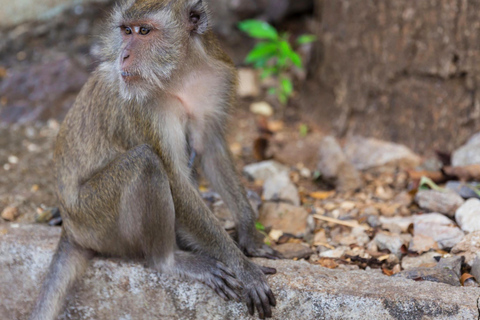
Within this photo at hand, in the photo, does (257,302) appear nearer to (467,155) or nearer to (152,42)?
(152,42)

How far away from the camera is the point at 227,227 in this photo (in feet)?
14.4

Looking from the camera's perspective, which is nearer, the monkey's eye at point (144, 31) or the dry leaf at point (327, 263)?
the monkey's eye at point (144, 31)

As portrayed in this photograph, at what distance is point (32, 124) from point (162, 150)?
3.24 meters

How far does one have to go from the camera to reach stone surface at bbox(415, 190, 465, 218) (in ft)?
14.1

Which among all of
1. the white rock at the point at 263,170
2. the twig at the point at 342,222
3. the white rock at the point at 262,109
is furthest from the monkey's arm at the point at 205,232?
the white rock at the point at 262,109

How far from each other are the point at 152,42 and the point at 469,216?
8.18ft

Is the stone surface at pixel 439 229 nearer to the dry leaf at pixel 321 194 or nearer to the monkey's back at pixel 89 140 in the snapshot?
the dry leaf at pixel 321 194

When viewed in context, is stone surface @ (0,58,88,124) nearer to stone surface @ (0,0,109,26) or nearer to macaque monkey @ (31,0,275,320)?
stone surface @ (0,0,109,26)

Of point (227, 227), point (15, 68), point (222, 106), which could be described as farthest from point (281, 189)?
point (15, 68)

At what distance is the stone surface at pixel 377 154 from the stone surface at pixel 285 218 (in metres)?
1.16

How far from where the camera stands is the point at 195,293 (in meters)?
3.58

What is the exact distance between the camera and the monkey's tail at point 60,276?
140 inches

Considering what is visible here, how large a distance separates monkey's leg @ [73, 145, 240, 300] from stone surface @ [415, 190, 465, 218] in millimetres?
1765

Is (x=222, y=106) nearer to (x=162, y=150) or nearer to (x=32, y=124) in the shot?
(x=162, y=150)
